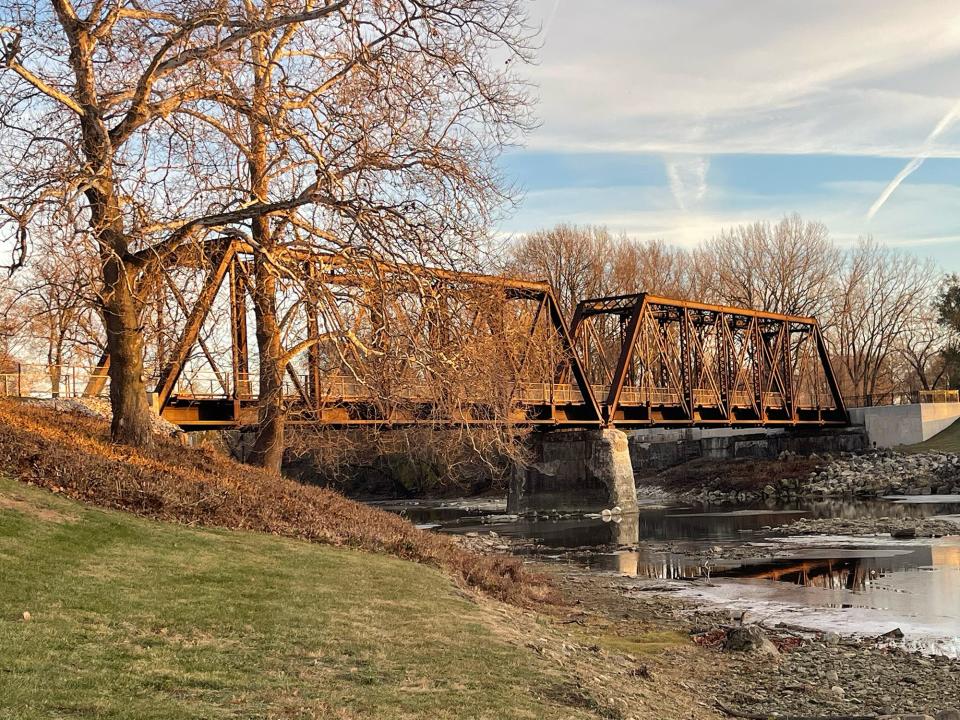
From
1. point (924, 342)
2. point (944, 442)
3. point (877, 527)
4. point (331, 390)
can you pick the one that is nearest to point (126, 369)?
point (331, 390)

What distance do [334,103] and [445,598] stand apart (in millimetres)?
9769

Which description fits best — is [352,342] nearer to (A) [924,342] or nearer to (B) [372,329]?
A: (B) [372,329]

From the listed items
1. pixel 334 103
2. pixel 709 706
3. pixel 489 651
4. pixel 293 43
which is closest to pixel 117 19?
pixel 334 103

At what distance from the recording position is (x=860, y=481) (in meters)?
54.7

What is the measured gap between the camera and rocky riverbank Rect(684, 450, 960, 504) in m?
51.9

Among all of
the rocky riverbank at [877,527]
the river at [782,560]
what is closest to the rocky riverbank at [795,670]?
the river at [782,560]

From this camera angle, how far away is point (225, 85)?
17188 mm

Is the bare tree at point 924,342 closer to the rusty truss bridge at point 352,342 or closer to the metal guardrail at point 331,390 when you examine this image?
the metal guardrail at point 331,390

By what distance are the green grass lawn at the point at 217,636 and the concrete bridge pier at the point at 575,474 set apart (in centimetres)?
3506

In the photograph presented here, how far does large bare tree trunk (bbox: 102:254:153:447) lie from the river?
1225 cm

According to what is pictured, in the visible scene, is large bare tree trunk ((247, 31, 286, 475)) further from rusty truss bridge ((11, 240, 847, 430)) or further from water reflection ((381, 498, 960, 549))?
water reflection ((381, 498, 960, 549))

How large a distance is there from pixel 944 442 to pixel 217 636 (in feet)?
201

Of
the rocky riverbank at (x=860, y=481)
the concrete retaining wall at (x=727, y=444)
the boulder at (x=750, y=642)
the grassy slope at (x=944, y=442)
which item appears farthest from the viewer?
the concrete retaining wall at (x=727, y=444)

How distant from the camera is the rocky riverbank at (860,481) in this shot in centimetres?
5188
